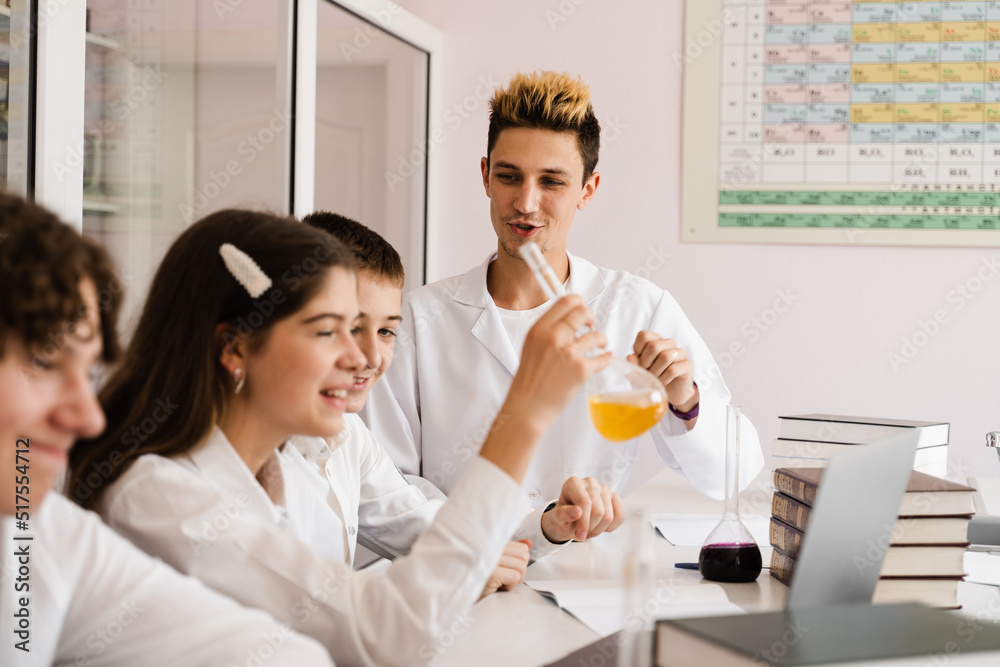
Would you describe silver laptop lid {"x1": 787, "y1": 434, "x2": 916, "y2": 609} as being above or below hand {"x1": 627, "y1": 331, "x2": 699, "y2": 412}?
below

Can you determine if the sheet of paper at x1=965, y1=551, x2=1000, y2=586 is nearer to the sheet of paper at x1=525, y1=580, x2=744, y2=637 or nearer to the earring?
the sheet of paper at x1=525, y1=580, x2=744, y2=637

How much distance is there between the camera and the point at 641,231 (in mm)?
3195

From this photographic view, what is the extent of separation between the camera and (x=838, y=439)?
171 cm

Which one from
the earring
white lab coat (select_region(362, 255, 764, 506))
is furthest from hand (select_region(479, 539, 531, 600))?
white lab coat (select_region(362, 255, 764, 506))

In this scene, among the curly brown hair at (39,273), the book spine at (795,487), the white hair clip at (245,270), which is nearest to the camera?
the curly brown hair at (39,273)

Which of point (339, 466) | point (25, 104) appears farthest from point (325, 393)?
point (25, 104)

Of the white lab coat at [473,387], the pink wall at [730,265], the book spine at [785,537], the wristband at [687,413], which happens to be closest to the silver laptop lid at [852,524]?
the book spine at [785,537]

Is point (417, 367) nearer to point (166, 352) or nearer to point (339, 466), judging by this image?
point (339, 466)

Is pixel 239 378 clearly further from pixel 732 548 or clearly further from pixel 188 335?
pixel 732 548

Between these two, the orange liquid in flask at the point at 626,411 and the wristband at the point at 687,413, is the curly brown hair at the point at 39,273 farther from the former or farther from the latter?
the wristband at the point at 687,413

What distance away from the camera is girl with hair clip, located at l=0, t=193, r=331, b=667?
74 centimetres

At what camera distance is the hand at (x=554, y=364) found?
1.03 meters

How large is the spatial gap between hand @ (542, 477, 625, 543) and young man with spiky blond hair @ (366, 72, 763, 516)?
23.8 inches

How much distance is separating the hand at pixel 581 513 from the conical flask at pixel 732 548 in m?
0.19
